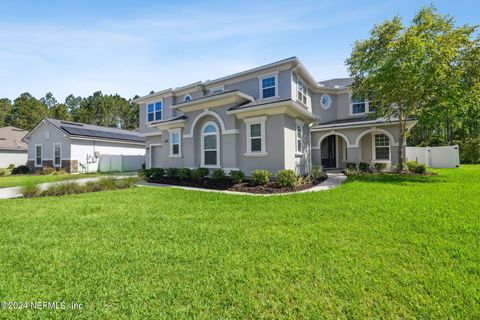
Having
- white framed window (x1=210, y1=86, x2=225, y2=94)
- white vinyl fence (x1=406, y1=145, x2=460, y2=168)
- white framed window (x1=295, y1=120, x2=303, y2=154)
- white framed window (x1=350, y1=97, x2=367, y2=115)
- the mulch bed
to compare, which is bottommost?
the mulch bed

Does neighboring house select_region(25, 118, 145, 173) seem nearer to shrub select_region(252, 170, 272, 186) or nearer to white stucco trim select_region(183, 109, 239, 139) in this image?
white stucco trim select_region(183, 109, 239, 139)

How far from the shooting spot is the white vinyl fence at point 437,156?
799 inches

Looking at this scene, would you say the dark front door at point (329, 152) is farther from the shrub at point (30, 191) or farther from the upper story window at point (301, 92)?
the shrub at point (30, 191)

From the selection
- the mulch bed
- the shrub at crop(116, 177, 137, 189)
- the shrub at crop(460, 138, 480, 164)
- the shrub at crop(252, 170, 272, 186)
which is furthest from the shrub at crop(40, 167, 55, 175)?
the shrub at crop(460, 138, 480, 164)

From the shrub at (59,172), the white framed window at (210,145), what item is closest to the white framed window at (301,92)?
the white framed window at (210,145)

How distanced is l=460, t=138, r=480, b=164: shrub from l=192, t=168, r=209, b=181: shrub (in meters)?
33.3

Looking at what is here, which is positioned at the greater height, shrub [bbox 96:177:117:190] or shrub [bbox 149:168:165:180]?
shrub [bbox 149:168:165:180]

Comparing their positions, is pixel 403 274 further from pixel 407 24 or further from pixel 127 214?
pixel 407 24

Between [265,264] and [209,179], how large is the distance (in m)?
9.31

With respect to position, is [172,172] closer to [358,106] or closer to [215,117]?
[215,117]

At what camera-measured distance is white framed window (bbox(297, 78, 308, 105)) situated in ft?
48.9

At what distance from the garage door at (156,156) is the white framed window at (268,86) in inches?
433

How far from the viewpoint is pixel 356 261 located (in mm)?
3416

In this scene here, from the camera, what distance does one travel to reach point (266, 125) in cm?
1145
